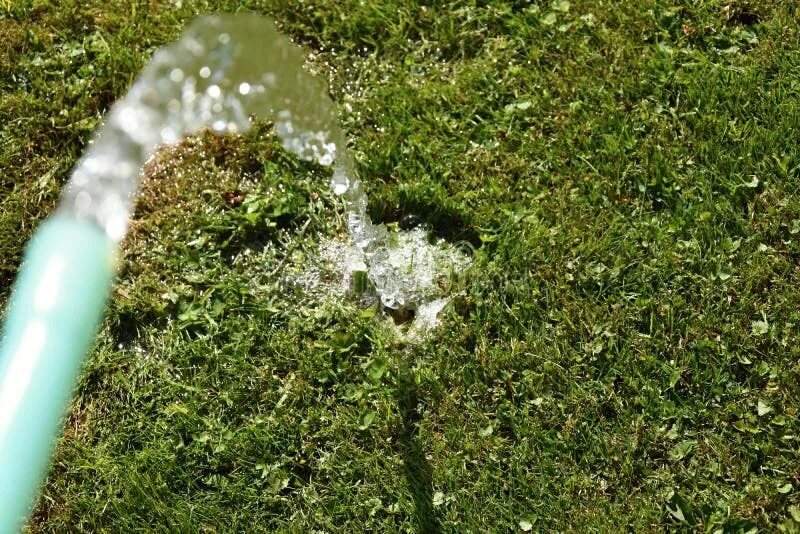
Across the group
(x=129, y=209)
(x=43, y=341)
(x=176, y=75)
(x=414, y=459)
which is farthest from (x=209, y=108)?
(x=414, y=459)

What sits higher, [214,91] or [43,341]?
[214,91]

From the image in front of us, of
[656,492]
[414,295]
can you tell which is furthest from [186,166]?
[656,492]

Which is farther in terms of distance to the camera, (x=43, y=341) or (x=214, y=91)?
(x=214, y=91)

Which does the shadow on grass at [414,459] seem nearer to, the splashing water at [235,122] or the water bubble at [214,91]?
the splashing water at [235,122]

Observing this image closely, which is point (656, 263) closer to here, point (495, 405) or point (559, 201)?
point (559, 201)

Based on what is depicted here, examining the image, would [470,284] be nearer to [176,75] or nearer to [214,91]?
[214,91]

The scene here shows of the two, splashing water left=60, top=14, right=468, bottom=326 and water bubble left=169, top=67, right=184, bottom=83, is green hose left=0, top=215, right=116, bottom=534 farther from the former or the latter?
water bubble left=169, top=67, right=184, bottom=83

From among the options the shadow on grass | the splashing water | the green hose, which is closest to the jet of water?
the splashing water
